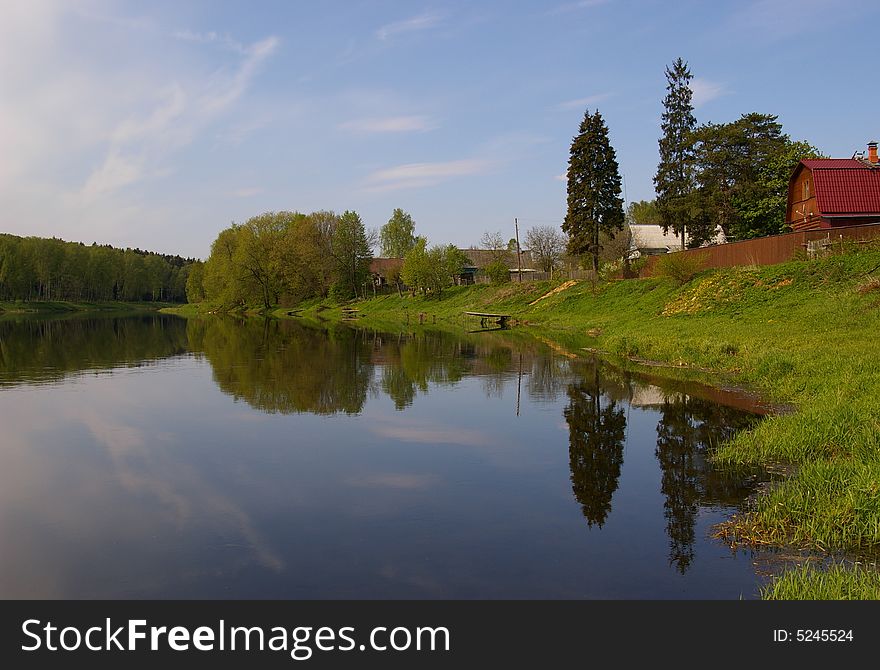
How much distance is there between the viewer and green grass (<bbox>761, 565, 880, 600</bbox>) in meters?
6.06

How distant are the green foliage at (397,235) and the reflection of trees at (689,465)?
325 ft

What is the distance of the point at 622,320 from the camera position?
36.8m

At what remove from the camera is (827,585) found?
629cm

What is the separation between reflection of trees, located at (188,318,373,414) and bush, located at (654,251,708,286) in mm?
17230

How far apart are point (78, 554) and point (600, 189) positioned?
4729 cm

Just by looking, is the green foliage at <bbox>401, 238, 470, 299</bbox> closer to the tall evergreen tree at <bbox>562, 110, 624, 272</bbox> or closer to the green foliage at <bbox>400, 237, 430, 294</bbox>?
the green foliage at <bbox>400, 237, 430, 294</bbox>

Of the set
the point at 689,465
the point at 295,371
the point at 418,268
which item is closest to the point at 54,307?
the point at 418,268

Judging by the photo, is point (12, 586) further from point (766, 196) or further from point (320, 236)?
point (320, 236)

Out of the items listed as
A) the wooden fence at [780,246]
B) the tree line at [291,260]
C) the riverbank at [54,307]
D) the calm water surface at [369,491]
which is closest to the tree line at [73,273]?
the riverbank at [54,307]

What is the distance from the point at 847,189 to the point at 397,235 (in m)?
81.5

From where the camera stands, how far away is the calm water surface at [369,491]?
24.5 feet

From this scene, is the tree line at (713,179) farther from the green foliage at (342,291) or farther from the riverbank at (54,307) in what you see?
the riverbank at (54,307)
